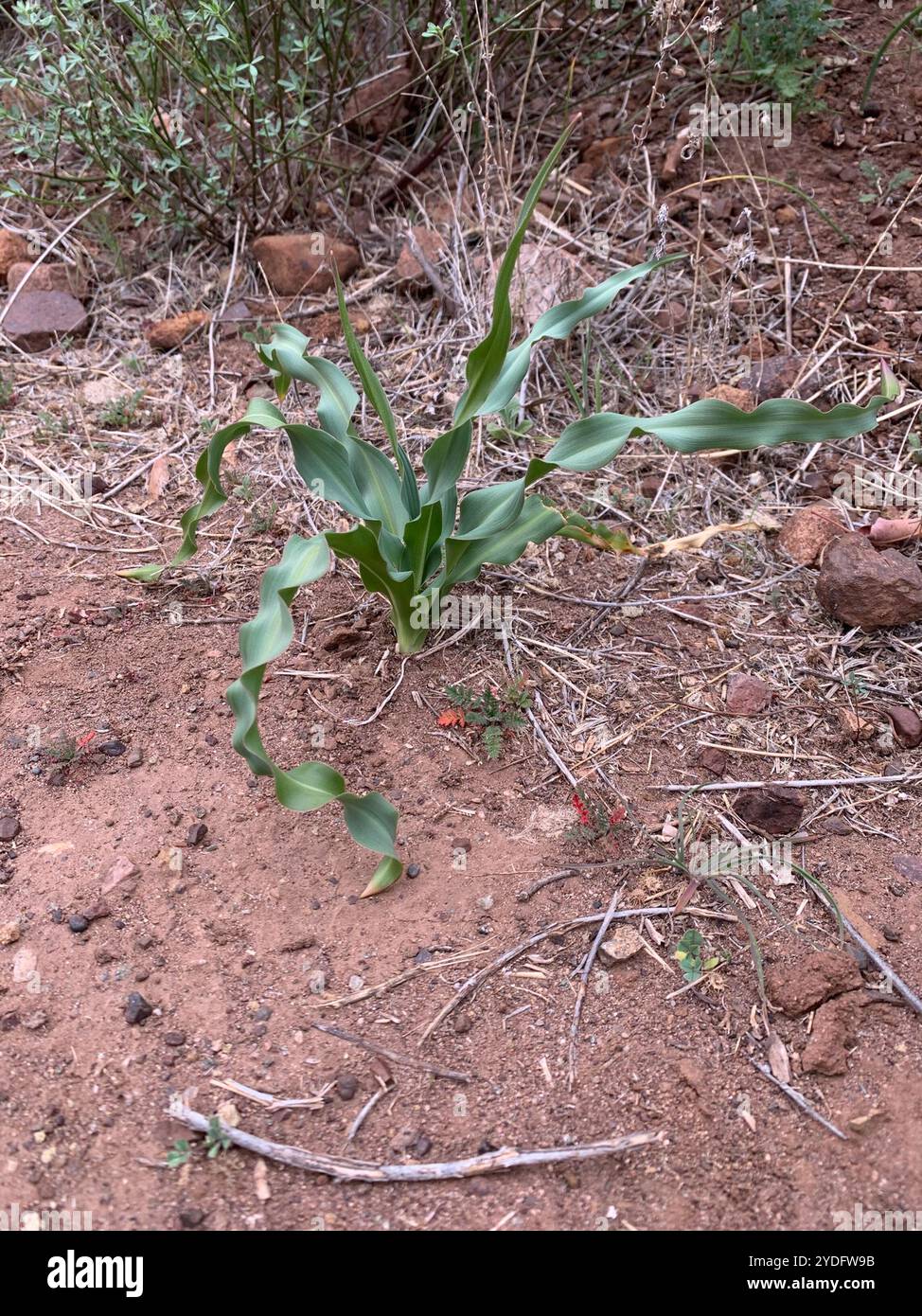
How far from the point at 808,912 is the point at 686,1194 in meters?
0.60

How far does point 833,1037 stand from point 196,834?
4.15 ft

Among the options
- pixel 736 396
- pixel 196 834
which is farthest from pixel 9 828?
pixel 736 396

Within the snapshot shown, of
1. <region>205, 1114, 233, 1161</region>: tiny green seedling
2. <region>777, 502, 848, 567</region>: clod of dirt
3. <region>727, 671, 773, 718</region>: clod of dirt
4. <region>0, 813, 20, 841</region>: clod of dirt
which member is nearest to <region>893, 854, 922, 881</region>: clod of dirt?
<region>727, 671, 773, 718</region>: clod of dirt

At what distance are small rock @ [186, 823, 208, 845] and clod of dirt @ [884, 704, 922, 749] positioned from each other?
5.07 feet

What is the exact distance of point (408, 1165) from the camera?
1.62m

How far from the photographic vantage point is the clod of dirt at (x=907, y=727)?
89.9 inches

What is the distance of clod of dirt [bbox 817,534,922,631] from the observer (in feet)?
7.98

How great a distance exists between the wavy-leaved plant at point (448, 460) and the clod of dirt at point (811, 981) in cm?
73

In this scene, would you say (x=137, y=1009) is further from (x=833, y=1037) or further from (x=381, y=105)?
(x=381, y=105)

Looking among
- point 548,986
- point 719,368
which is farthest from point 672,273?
point 548,986

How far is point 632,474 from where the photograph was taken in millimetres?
2949

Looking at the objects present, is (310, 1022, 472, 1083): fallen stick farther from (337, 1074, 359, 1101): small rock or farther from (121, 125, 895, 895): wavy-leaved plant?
(121, 125, 895, 895): wavy-leaved plant

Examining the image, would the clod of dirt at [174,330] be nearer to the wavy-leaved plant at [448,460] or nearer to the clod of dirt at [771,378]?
the wavy-leaved plant at [448,460]
